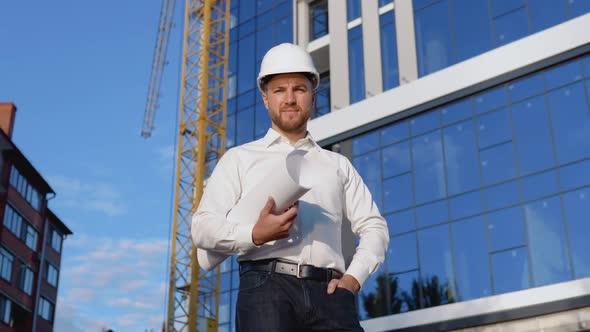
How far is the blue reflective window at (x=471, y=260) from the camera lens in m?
24.5

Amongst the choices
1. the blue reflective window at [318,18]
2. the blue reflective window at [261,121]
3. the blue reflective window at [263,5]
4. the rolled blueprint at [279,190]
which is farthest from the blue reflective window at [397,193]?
the rolled blueprint at [279,190]

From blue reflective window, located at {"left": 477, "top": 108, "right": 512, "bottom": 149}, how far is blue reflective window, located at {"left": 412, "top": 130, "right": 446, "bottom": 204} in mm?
1647

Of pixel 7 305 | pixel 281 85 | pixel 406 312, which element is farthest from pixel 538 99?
pixel 7 305

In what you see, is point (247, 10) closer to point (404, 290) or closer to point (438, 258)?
point (404, 290)

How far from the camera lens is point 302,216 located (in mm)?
4449

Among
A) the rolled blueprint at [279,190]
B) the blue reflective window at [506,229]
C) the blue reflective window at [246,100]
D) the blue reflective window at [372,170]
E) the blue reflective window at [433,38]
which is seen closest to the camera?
the rolled blueprint at [279,190]

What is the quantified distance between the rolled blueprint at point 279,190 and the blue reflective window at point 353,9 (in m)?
28.9

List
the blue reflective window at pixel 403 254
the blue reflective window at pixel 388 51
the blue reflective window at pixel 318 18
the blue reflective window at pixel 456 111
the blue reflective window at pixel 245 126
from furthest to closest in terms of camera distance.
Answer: the blue reflective window at pixel 245 126 < the blue reflective window at pixel 318 18 < the blue reflective window at pixel 388 51 < the blue reflective window at pixel 456 111 < the blue reflective window at pixel 403 254

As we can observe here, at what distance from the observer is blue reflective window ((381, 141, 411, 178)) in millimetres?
28047

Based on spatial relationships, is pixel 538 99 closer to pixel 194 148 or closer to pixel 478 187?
pixel 478 187

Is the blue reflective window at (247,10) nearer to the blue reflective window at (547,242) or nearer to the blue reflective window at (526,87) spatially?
the blue reflective window at (526,87)

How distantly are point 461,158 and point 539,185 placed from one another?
10.1ft

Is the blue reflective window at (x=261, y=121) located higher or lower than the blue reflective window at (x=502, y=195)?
higher

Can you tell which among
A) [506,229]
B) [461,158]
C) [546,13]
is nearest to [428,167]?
[461,158]
